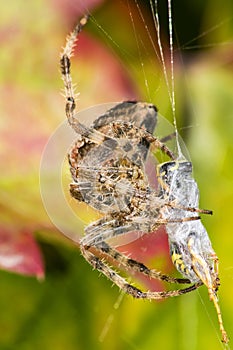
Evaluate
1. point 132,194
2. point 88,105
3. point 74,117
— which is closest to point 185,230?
point 132,194

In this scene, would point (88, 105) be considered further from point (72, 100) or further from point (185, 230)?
point (185, 230)

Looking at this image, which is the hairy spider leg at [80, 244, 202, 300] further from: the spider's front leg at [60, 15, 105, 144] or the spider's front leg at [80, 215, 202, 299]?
the spider's front leg at [60, 15, 105, 144]

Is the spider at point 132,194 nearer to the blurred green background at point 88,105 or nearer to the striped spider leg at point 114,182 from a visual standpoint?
the striped spider leg at point 114,182

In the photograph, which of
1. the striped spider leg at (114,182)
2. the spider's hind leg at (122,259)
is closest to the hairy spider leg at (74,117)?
the striped spider leg at (114,182)

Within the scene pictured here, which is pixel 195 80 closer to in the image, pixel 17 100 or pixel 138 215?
pixel 17 100

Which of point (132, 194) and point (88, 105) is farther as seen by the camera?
point (88, 105)

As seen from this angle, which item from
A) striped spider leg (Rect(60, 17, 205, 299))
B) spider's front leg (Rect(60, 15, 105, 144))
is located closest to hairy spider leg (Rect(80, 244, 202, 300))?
striped spider leg (Rect(60, 17, 205, 299))
